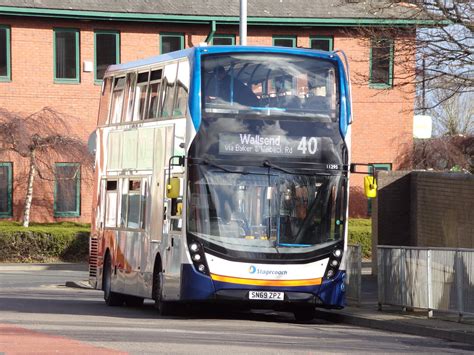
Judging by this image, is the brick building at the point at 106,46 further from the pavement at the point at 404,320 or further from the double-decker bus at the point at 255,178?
the double-decker bus at the point at 255,178

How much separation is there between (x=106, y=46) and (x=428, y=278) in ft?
87.4

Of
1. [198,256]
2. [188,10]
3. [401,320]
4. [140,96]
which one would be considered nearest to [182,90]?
[198,256]

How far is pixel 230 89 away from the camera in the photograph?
1920 cm

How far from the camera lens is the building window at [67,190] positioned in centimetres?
4297

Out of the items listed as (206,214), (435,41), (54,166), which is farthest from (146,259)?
(54,166)

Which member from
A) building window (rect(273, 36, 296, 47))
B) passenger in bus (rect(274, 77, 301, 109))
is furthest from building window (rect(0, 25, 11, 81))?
passenger in bus (rect(274, 77, 301, 109))

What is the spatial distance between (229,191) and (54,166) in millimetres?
24364

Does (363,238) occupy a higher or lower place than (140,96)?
lower

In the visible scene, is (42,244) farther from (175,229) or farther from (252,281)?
(252,281)

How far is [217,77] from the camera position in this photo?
19.2 m

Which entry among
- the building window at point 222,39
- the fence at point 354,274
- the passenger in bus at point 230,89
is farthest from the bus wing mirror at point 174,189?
the building window at point 222,39

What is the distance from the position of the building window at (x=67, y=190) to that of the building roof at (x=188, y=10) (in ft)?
17.1

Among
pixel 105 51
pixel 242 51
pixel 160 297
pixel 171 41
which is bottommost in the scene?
pixel 160 297

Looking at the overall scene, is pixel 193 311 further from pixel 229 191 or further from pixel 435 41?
pixel 435 41
